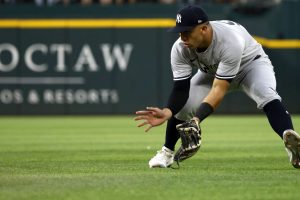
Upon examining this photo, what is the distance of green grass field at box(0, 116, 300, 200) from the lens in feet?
17.5

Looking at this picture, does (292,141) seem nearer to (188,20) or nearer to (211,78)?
(211,78)

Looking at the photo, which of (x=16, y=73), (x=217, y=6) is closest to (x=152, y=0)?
(x=217, y=6)

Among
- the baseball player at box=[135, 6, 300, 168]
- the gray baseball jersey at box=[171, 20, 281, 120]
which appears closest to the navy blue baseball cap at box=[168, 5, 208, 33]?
the baseball player at box=[135, 6, 300, 168]

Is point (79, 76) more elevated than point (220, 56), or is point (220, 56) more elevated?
point (220, 56)

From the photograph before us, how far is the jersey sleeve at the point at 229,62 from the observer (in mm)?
6762

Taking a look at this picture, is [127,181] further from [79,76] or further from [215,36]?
[79,76]

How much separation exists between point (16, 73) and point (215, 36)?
11371 millimetres

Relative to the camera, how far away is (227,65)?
6.76 meters

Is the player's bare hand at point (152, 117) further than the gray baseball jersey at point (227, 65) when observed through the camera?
No

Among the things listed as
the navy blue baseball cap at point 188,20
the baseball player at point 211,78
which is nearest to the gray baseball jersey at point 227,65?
the baseball player at point 211,78

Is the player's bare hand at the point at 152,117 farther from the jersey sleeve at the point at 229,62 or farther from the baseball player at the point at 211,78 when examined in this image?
the jersey sleeve at the point at 229,62

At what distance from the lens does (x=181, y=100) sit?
708 cm

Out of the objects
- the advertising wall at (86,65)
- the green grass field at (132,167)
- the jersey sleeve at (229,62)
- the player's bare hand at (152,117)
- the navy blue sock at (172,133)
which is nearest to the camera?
the green grass field at (132,167)

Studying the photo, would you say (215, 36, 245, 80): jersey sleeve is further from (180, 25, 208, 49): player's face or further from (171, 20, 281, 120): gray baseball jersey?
(180, 25, 208, 49): player's face
